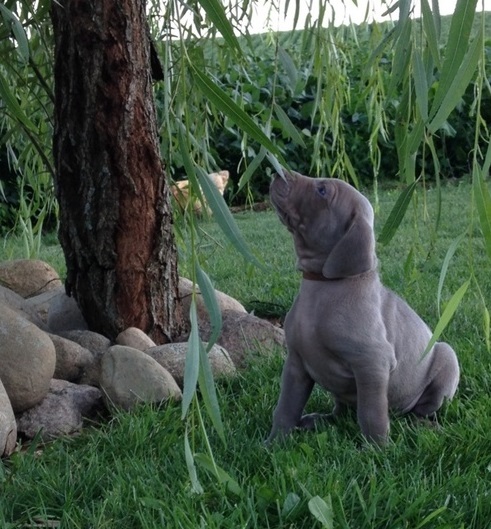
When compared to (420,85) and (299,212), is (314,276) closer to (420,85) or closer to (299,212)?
(299,212)

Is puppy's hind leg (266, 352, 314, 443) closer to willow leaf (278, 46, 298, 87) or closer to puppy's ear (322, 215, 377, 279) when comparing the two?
puppy's ear (322, 215, 377, 279)

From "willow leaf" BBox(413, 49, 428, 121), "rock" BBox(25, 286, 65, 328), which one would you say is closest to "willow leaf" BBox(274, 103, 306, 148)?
"willow leaf" BBox(413, 49, 428, 121)

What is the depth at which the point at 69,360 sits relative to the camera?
10.6 feet

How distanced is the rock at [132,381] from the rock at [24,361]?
0.19 metres

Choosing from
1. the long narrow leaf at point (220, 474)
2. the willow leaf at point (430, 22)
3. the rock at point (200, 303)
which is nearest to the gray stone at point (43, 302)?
the rock at point (200, 303)

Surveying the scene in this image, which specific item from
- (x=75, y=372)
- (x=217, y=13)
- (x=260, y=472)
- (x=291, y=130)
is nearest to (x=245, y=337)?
(x=75, y=372)

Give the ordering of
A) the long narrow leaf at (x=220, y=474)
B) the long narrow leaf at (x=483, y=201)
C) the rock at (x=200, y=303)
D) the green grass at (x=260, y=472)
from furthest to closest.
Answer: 1. the rock at (x=200, y=303)
2. the green grass at (x=260, y=472)
3. the long narrow leaf at (x=220, y=474)
4. the long narrow leaf at (x=483, y=201)

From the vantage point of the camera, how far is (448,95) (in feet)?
4.91

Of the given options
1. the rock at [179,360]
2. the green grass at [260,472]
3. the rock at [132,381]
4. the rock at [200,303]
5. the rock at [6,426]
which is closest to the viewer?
the green grass at [260,472]

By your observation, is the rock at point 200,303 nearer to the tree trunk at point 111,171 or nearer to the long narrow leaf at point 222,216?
the tree trunk at point 111,171

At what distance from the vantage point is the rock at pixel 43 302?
3891 millimetres

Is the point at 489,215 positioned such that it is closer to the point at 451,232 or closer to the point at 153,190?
the point at 153,190

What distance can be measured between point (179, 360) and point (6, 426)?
31.5 inches

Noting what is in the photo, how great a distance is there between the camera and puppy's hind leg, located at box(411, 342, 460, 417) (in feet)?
9.25
